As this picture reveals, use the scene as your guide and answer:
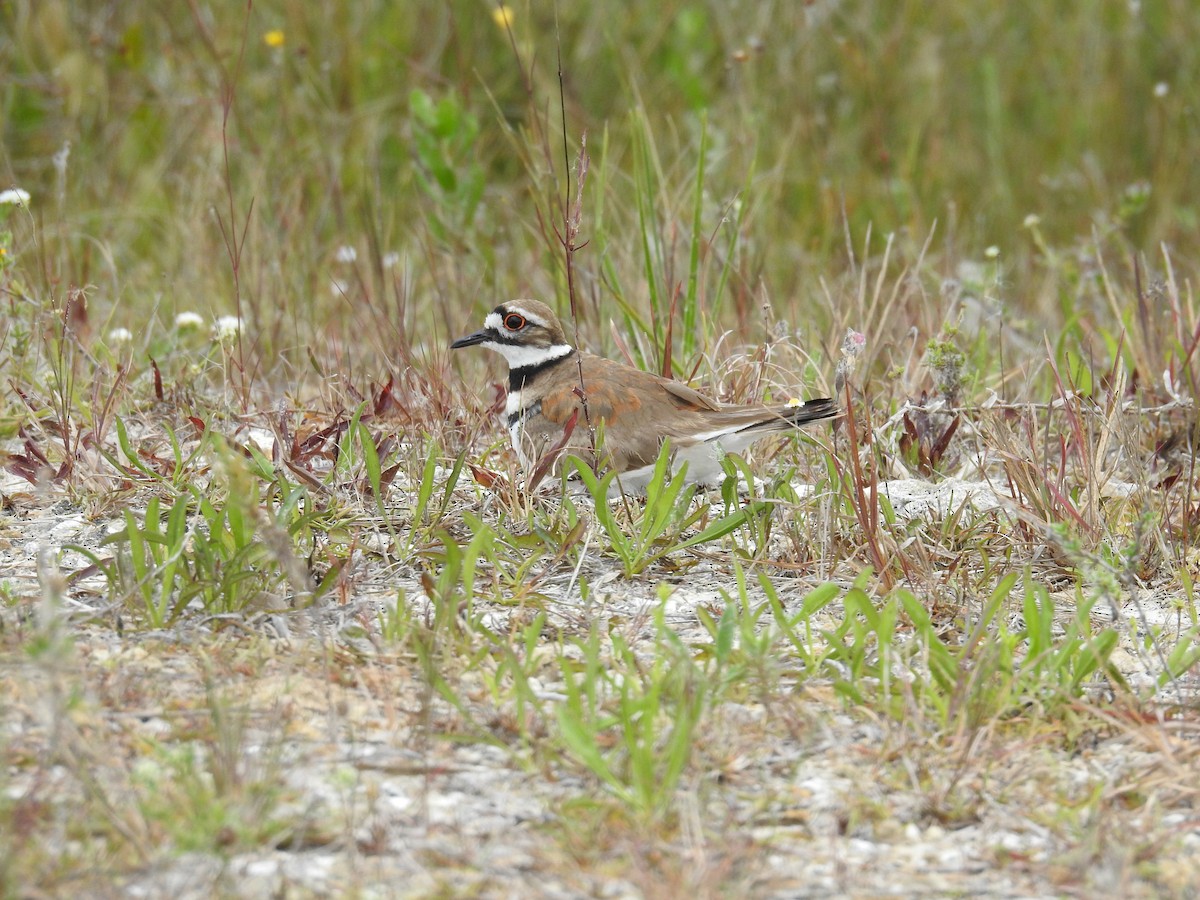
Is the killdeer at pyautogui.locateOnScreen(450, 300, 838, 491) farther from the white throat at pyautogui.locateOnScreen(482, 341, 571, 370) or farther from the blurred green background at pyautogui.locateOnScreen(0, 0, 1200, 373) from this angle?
the blurred green background at pyautogui.locateOnScreen(0, 0, 1200, 373)

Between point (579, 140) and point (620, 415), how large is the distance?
10.7 ft

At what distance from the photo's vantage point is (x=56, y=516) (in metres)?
4.18

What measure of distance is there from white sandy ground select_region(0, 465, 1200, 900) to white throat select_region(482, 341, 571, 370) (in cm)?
186

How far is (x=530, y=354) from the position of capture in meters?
→ 5.11

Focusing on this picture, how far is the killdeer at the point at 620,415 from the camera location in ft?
14.5

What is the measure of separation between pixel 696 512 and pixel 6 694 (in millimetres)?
1834

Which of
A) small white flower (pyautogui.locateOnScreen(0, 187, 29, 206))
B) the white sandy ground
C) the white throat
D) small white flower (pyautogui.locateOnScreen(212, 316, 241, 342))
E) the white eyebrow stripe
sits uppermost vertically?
small white flower (pyautogui.locateOnScreen(0, 187, 29, 206))

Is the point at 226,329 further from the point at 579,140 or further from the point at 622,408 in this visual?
the point at 579,140

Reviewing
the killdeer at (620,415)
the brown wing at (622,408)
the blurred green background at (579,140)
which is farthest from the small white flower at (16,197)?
the brown wing at (622,408)

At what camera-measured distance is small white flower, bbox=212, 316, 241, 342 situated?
5.18 meters

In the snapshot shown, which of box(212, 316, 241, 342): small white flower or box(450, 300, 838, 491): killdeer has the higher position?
box(212, 316, 241, 342): small white flower

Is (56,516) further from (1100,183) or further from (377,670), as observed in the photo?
(1100,183)

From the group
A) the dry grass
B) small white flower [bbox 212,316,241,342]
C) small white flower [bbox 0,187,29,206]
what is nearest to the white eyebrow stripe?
the dry grass

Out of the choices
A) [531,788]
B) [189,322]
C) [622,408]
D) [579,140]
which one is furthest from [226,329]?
[531,788]
